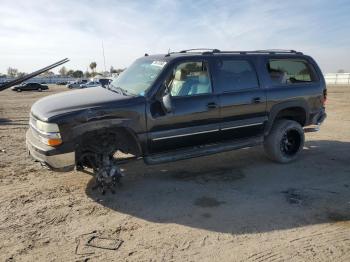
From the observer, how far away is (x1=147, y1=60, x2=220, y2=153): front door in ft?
18.1

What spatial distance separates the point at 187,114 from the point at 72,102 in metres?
1.69

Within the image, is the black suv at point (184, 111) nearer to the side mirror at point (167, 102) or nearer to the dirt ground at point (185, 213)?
the side mirror at point (167, 102)

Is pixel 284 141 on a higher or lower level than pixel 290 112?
lower

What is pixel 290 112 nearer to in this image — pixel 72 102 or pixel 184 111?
pixel 184 111

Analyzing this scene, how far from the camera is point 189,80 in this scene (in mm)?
5875

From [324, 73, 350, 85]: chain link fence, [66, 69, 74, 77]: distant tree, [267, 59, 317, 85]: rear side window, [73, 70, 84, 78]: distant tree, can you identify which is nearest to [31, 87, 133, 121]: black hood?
[267, 59, 317, 85]: rear side window

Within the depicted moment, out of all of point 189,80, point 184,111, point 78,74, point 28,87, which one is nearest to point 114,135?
point 184,111

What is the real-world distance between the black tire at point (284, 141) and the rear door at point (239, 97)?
14.6 inches

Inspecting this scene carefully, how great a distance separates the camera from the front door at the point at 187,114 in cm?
552

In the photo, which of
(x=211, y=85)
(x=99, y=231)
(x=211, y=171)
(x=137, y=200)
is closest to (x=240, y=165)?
(x=211, y=171)

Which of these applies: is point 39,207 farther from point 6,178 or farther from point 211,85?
point 211,85

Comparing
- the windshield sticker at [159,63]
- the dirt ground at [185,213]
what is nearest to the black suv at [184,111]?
the windshield sticker at [159,63]

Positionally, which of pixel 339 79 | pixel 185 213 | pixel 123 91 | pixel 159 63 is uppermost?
pixel 159 63

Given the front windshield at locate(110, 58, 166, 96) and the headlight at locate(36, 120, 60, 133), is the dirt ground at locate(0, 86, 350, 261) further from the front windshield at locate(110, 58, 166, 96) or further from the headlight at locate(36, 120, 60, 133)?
the front windshield at locate(110, 58, 166, 96)
